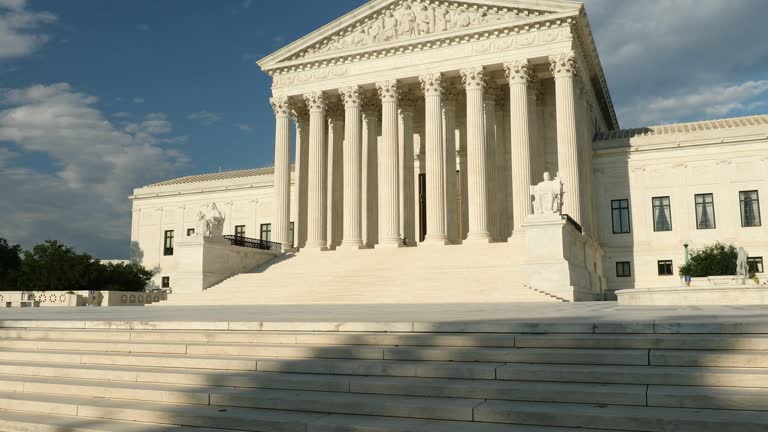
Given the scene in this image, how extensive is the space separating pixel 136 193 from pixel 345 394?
6351cm

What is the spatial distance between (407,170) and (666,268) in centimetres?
1979

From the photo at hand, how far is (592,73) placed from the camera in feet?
160

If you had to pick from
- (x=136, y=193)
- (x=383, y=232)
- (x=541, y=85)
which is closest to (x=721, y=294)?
(x=383, y=232)

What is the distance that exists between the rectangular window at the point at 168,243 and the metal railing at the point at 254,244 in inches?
798

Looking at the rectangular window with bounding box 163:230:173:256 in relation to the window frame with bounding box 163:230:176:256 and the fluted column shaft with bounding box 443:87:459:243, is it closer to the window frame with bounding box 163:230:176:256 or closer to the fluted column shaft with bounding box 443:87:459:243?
the window frame with bounding box 163:230:176:256

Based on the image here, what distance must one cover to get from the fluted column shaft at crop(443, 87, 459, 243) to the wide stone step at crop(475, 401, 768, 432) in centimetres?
3463

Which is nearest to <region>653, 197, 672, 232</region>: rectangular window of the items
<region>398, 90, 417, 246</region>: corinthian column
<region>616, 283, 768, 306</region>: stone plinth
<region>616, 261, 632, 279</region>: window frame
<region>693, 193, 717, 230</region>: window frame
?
<region>693, 193, 717, 230</region>: window frame

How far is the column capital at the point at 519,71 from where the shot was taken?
40.7 metres

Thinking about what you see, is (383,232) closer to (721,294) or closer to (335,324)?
(721,294)

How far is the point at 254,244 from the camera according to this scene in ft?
139

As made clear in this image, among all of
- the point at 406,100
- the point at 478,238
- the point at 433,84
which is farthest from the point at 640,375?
the point at 406,100

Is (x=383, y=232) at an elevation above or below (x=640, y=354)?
above

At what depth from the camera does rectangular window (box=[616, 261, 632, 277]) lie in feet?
151

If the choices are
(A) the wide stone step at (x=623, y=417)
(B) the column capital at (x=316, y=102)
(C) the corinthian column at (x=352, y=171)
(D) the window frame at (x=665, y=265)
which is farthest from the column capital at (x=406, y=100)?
(A) the wide stone step at (x=623, y=417)
